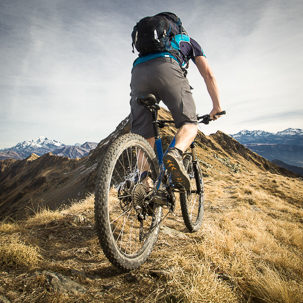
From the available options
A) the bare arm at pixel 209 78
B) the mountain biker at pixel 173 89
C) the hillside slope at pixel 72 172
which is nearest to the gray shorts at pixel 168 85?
the mountain biker at pixel 173 89

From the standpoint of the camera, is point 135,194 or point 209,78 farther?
point 209,78

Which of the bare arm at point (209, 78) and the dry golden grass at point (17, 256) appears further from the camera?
the bare arm at point (209, 78)

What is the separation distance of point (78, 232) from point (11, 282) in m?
1.20

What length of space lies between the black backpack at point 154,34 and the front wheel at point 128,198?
1068mm

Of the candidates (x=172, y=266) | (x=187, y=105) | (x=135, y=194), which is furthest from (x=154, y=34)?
(x=172, y=266)

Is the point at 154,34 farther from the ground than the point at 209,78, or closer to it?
farther from the ground

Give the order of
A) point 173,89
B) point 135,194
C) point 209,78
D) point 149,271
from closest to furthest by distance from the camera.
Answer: point 149,271, point 135,194, point 173,89, point 209,78

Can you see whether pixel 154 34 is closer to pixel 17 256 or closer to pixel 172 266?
pixel 172 266

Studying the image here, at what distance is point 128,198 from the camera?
1.85 meters

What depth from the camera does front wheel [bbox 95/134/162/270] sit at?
1393 mm

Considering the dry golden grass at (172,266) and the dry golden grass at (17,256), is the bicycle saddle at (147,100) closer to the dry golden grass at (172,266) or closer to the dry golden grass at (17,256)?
the dry golden grass at (172,266)

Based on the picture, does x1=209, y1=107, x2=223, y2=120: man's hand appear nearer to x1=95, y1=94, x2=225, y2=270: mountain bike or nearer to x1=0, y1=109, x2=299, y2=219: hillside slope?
x1=95, y1=94, x2=225, y2=270: mountain bike

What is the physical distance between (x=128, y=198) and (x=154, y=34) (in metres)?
1.83

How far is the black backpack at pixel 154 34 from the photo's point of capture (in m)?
2.02
